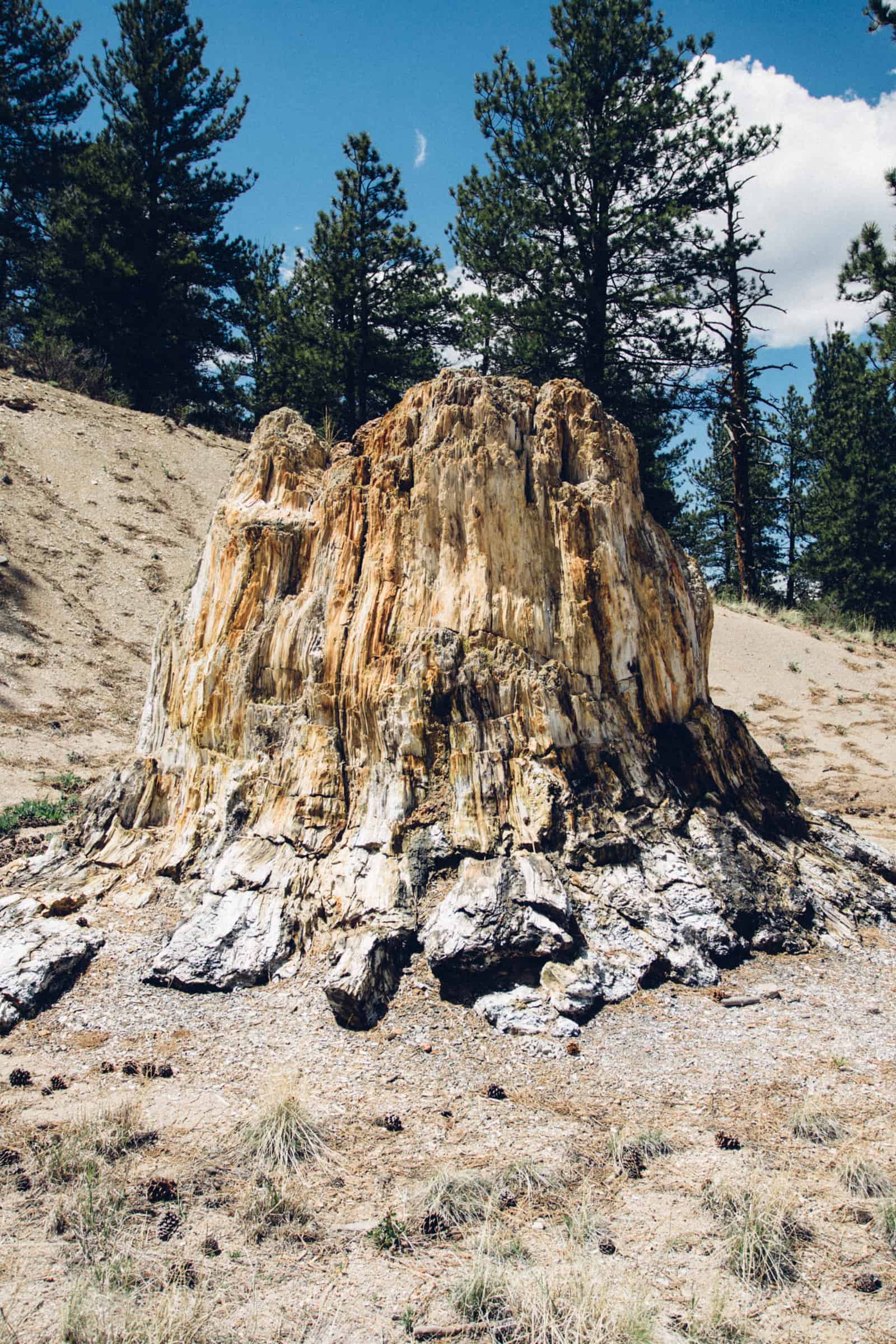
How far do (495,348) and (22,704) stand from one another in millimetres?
14490

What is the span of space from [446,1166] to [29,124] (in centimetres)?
3359

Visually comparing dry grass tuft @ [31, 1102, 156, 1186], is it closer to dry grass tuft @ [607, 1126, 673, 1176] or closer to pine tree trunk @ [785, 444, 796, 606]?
dry grass tuft @ [607, 1126, 673, 1176]

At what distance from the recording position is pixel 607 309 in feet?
71.3

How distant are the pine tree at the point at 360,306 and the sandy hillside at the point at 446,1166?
753 inches

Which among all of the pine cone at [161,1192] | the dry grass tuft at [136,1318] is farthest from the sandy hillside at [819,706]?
the dry grass tuft at [136,1318]

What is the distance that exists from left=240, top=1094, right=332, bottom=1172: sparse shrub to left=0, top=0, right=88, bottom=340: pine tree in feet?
93.6

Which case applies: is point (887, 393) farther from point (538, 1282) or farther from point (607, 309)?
point (538, 1282)

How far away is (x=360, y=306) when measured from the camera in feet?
79.4

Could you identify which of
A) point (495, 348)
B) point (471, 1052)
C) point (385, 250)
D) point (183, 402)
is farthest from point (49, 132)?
point (471, 1052)

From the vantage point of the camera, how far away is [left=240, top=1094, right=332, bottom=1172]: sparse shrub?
4.50 m

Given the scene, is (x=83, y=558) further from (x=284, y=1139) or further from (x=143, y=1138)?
(x=284, y=1139)

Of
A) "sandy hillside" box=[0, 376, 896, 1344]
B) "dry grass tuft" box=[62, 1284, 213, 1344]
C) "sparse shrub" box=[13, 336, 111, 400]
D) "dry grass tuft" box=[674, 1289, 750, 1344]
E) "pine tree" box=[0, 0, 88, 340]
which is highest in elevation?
"pine tree" box=[0, 0, 88, 340]

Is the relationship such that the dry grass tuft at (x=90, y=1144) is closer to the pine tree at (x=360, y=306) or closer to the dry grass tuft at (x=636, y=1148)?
the dry grass tuft at (x=636, y=1148)

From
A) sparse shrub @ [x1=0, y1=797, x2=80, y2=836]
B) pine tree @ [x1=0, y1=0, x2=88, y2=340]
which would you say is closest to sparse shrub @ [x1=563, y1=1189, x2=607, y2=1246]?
sparse shrub @ [x1=0, y1=797, x2=80, y2=836]
